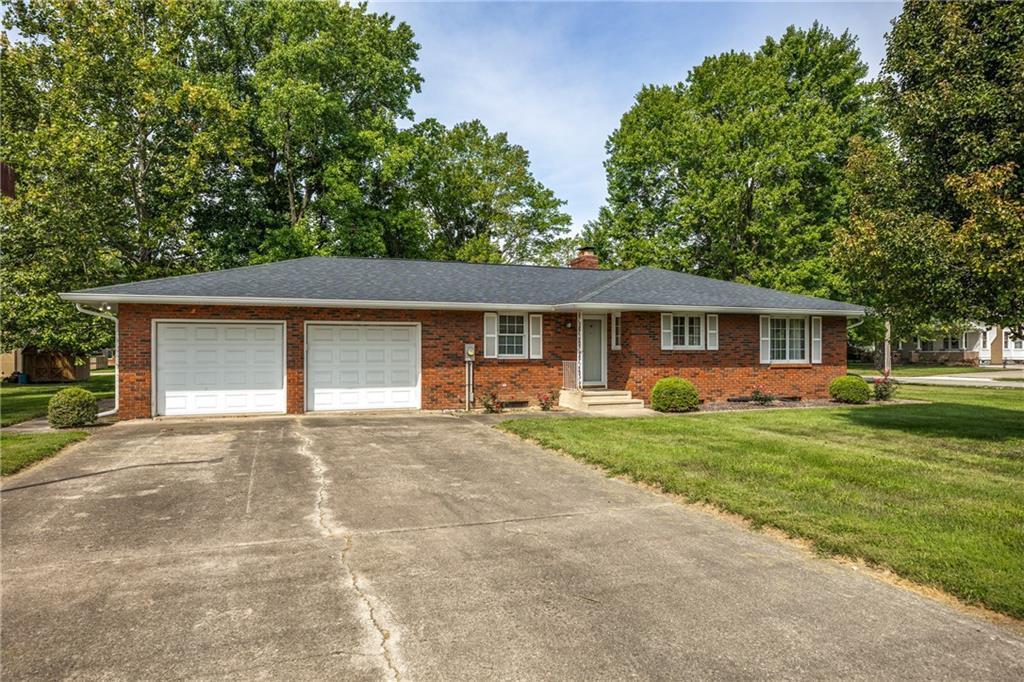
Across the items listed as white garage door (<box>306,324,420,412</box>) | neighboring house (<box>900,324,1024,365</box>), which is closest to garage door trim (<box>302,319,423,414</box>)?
white garage door (<box>306,324,420,412</box>)

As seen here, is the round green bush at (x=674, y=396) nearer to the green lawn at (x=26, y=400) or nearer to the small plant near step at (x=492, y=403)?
the small plant near step at (x=492, y=403)

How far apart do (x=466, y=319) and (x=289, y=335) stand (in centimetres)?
463

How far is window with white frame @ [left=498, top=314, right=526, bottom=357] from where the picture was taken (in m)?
16.1

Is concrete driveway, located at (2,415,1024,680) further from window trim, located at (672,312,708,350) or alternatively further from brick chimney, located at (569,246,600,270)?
brick chimney, located at (569,246,600,270)

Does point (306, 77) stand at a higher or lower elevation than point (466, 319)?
higher

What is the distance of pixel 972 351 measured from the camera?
141ft

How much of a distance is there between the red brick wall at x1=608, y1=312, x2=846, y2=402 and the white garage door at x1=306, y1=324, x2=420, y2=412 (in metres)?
6.14

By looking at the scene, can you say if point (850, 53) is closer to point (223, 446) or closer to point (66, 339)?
point (223, 446)

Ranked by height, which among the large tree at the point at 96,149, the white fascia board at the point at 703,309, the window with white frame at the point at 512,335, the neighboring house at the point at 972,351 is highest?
the large tree at the point at 96,149

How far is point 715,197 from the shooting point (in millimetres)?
30219

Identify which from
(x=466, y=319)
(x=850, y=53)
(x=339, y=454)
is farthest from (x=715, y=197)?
(x=339, y=454)

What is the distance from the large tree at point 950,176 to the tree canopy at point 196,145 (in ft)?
71.1

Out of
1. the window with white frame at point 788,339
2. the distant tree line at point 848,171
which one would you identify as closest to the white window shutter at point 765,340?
the window with white frame at point 788,339

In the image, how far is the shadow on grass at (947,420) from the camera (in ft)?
37.4
